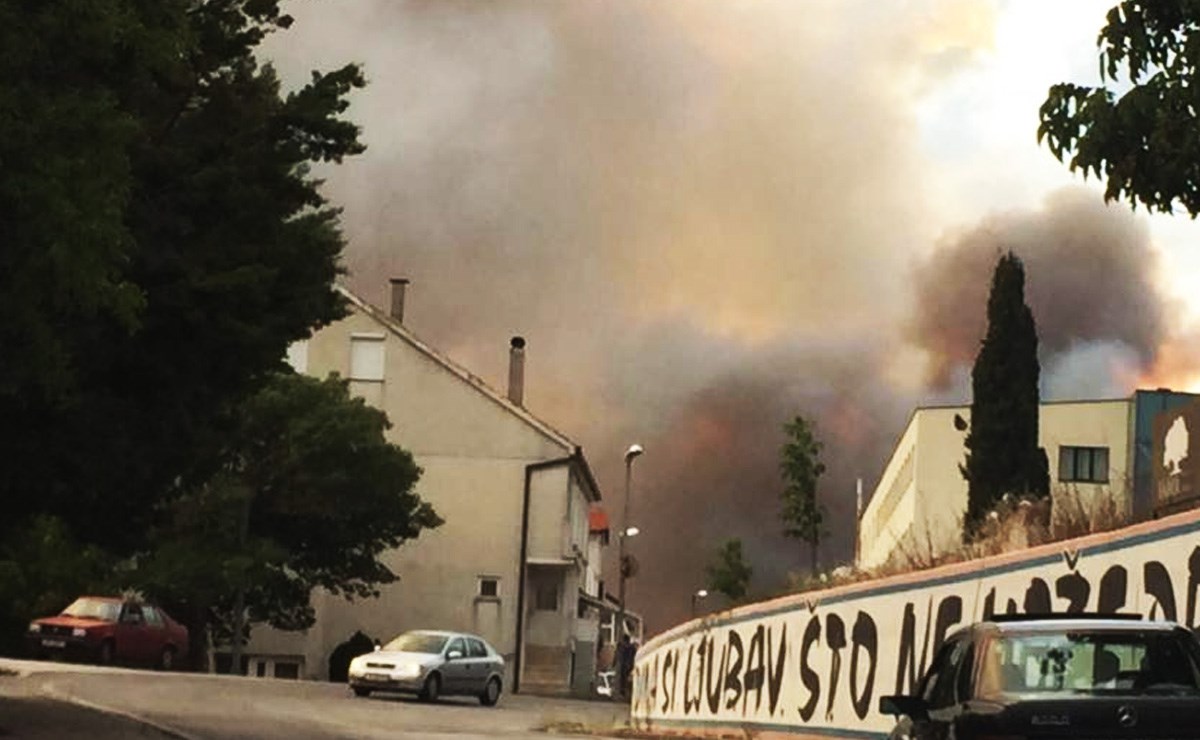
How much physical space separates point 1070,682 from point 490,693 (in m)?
34.4

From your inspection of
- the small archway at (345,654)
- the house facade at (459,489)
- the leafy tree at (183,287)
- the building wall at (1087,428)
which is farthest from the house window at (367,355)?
the leafy tree at (183,287)

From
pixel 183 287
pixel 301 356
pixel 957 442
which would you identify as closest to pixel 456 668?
pixel 183 287

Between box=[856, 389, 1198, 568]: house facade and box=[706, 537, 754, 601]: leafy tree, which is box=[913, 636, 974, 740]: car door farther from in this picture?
box=[706, 537, 754, 601]: leafy tree

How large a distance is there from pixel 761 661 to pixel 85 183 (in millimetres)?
16480

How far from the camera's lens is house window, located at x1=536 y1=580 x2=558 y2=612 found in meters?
81.2

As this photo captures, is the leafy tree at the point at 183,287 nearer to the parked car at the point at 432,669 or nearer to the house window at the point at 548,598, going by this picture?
the parked car at the point at 432,669

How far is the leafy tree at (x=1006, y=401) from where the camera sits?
231 ft

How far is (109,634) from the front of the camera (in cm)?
4903

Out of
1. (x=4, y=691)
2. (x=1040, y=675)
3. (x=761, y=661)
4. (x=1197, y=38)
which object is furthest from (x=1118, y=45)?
(x=4, y=691)

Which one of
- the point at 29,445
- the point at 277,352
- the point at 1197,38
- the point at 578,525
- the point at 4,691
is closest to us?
the point at 1197,38

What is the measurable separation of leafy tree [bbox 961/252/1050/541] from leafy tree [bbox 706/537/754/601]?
52547mm

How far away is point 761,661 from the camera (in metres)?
30.5

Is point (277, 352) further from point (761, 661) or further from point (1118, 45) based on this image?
point (1118, 45)

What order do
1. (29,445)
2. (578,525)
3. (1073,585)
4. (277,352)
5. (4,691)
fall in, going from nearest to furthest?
(1073,585), (29,445), (277,352), (4,691), (578,525)
